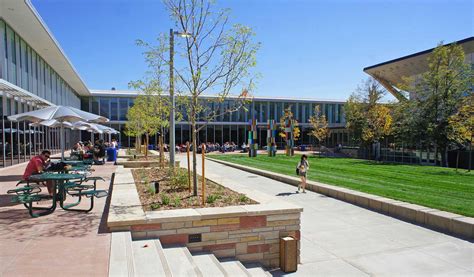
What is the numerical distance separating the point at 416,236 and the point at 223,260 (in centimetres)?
403

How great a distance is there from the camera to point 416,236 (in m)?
6.50

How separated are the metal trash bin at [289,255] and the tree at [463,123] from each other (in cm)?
1517

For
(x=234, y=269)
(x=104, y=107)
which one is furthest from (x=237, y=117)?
(x=234, y=269)

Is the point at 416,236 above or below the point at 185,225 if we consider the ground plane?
below

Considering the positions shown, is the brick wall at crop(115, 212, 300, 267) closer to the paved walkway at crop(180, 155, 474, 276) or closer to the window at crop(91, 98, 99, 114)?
the paved walkway at crop(180, 155, 474, 276)

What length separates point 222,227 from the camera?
5.11 metres

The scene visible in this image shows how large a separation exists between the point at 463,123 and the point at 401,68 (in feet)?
53.5

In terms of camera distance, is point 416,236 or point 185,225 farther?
point 416,236

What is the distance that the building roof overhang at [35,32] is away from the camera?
1494 cm

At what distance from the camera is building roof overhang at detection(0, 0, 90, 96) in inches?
588

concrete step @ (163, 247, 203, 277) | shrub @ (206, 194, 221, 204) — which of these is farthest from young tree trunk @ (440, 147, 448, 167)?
concrete step @ (163, 247, 203, 277)

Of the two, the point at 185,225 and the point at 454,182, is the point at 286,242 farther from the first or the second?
the point at 454,182

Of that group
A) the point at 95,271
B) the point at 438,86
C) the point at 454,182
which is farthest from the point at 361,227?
the point at 438,86

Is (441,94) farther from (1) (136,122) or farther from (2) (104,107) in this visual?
(2) (104,107)
